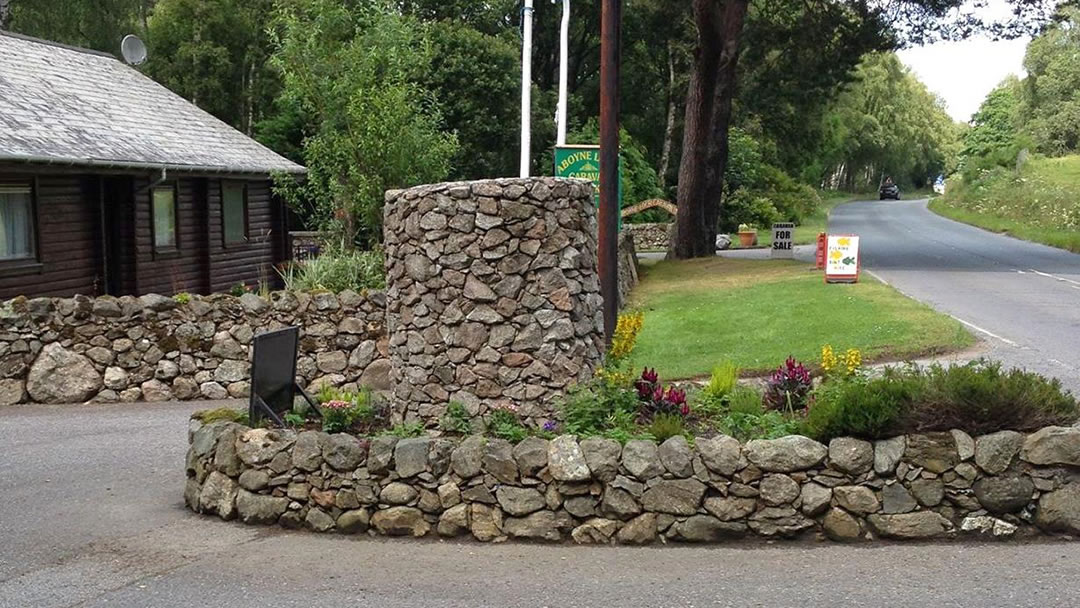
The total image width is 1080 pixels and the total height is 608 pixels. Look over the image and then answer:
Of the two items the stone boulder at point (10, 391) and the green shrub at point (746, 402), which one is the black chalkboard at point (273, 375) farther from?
the stone boulder at point (10, 391)

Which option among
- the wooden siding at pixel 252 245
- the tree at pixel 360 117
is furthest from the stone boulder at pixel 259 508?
the wooden siding at pixel 252 245

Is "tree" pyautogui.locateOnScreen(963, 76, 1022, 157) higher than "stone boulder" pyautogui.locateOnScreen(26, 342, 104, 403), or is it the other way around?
"tree" pyautogui.locateOnScreen(963, 76, 1022, 157)

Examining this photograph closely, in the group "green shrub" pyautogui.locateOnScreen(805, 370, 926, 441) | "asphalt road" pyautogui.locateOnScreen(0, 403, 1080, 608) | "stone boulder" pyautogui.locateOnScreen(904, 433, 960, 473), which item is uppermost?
"green shrub" pyautogui.locateOnScreen(805, 370, 926, 441)

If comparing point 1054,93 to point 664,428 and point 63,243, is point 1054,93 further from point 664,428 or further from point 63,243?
point 664,428

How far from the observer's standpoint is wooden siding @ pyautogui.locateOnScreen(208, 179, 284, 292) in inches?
958

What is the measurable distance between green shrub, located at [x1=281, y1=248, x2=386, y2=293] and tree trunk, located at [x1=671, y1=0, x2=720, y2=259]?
50.1 feet

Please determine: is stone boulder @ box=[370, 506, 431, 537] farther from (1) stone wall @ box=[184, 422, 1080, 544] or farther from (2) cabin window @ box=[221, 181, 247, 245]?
(2) cabin window @ box=[221, 181, 247, 245]

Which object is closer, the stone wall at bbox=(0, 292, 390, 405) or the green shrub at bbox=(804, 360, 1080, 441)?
the green shrub at bbox=(804, 360, 1080, 441)

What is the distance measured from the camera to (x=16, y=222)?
18.3 m

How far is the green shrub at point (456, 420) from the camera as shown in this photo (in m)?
8.94

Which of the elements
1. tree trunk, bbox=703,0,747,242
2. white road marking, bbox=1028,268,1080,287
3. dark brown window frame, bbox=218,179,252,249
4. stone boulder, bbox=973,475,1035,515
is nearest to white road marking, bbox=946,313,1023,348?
white road marking, bbox=1028,268,1080,287

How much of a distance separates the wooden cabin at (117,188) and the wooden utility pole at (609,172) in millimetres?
9285

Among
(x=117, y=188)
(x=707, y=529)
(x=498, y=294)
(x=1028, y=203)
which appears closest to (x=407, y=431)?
(x=498, y=294)

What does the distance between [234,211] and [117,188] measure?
4431 millimetres
